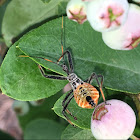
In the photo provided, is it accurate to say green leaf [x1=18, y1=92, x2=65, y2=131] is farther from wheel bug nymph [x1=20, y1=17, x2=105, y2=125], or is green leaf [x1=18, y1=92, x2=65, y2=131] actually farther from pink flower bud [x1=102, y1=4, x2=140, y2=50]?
pink flower bud [x1=102, y1=4, x2=140, y2=50]

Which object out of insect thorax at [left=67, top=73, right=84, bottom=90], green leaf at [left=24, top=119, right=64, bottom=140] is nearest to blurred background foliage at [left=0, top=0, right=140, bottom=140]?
insect thorax at [left=67, top=73, right=84, bottom=90]

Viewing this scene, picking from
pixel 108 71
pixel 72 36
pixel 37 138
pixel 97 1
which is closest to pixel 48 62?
pixel 72 36

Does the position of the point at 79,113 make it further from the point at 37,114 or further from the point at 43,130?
the point at 37,114

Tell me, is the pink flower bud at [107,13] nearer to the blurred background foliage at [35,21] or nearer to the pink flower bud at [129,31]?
the pink flower bud at [129,31]

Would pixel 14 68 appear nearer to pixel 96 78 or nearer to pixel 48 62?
pixel 48 62

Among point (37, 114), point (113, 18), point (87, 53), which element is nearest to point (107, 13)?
point (113, 18)

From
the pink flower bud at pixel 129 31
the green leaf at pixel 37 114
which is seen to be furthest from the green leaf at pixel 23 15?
the green leaf at pixel 37 114
